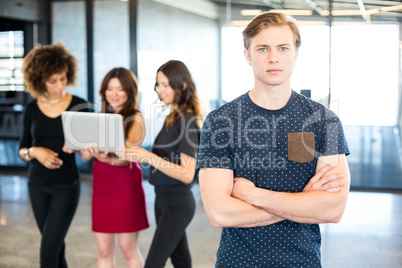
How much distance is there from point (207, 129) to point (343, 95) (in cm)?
455

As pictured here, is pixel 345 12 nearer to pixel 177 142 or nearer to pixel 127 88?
pixel 127 88

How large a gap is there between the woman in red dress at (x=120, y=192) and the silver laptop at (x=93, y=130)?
11 centimetres

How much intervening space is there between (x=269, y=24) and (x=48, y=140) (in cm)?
178

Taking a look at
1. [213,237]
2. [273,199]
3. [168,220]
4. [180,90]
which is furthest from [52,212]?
[213,237]

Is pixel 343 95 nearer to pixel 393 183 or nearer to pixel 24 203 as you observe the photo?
pixel 393 183

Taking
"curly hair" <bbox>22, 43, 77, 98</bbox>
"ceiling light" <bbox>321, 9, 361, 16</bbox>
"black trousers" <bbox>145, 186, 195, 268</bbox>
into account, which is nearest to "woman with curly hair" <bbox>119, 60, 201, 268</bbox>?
"black trousers" <bbox>145, 186, 195, 268</bbox>

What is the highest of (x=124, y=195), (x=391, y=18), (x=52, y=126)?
(x=391, y=18)

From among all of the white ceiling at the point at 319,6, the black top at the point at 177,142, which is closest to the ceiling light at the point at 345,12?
the white ceiling at the point at 319,6

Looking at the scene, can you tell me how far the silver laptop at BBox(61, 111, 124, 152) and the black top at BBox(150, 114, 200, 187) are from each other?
23 cm

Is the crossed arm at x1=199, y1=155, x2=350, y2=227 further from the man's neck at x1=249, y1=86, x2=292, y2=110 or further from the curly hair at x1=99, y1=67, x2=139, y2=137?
the curly hair at x1=99, y1=67, x2=139, y2=137

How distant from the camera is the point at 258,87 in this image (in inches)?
61.6

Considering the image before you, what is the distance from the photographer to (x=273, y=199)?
148 centimetres

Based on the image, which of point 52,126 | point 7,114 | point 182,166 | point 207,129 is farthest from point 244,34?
point 7,114

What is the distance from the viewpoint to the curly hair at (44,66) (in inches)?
116
